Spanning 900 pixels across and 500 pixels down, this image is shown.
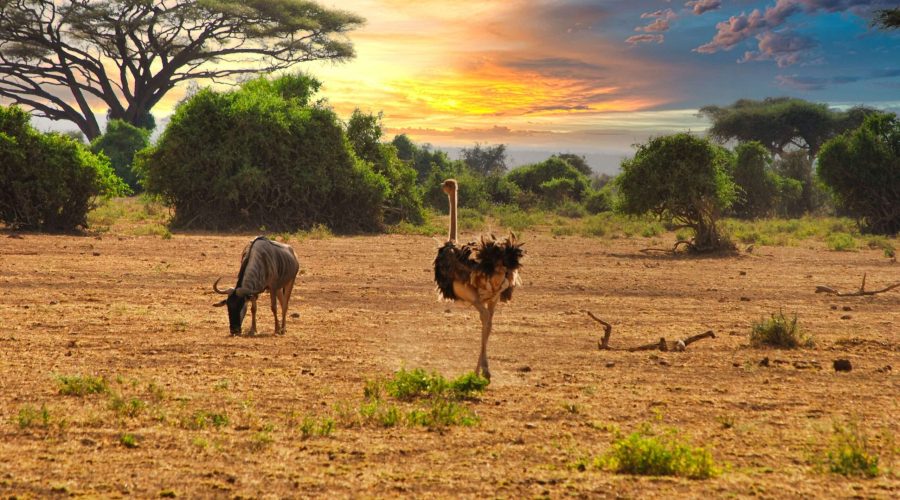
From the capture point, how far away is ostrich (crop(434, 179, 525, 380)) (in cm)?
813

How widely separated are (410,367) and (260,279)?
2.72 m

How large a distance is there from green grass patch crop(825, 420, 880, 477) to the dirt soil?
0.28 ft

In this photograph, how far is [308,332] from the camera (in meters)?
11.5

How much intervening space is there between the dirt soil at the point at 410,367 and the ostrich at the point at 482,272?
789mm

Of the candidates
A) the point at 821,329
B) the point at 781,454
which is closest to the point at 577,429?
the point at 781,454

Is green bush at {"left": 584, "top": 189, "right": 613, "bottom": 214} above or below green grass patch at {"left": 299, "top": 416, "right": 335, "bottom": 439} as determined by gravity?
above

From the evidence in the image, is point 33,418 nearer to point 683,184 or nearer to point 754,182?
point 683,184

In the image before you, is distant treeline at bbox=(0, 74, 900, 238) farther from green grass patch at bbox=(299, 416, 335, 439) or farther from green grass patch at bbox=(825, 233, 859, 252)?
green grass patch at bbox=(299, 416, 335, 439)

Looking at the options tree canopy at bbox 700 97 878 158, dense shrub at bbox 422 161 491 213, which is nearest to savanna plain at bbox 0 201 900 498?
dense shrub at bbox 422 161 491 213

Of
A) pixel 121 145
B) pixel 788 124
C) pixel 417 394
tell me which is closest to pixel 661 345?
pixel 417 394

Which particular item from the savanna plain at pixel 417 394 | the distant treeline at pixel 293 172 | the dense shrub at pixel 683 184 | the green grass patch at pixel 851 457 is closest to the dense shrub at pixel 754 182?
the distant treeline at pixel 293 172

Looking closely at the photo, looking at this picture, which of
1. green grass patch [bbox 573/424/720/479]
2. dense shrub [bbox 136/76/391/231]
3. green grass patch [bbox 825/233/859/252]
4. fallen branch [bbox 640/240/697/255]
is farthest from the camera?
dense shrub [bbox 136/76/391/231]

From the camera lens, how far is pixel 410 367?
30.9 feet

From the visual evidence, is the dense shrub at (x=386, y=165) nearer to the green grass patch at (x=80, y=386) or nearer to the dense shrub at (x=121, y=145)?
the dense shrub at (x=121, y=145)
